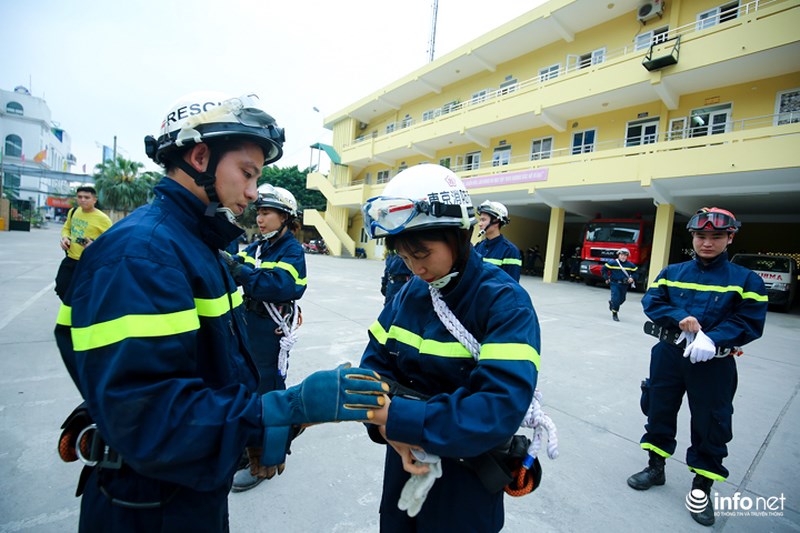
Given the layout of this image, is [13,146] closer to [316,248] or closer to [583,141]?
[316,248]

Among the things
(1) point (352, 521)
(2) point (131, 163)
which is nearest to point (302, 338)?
(1) point (352, 521)

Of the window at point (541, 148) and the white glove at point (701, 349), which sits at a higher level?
the window at point (541, 148)

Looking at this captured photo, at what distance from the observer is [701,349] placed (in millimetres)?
2424

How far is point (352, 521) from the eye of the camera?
218 centimetres

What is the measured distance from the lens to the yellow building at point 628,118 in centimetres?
1096

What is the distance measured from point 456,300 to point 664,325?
2.24 meters

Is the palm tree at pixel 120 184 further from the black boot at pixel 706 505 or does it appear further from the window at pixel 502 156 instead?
the black boot at pixel 706 505

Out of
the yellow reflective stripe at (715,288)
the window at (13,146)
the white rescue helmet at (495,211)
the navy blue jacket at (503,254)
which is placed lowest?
the yellow reflective stripe at (715,288)

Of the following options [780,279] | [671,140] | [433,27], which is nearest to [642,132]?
[671,140]

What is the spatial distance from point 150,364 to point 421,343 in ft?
2.79

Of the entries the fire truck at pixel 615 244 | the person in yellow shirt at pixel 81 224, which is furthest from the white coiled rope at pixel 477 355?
the fire truck at pixel 615 244

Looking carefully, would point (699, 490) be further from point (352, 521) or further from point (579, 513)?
point (352, 521)

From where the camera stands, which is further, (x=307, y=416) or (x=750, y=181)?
(x=750, y=181)

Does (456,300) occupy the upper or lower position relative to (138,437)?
upper
